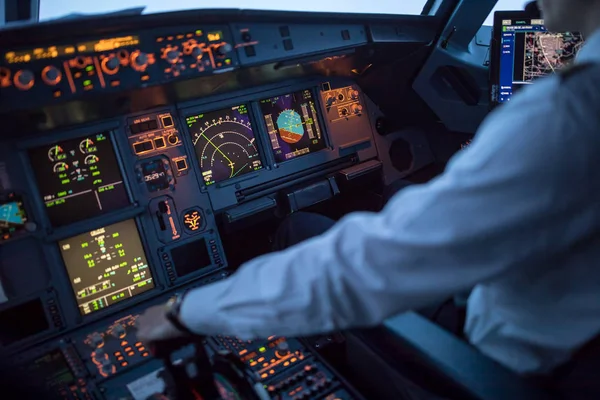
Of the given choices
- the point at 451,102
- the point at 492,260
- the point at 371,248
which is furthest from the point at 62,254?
the point at 451,102

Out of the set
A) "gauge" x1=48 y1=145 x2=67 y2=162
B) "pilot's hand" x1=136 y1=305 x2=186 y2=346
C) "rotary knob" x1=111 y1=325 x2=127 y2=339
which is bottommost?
"rotary knob" x1=111 y1=325 x2=127 y2=339

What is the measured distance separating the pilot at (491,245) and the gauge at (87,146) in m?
1.38

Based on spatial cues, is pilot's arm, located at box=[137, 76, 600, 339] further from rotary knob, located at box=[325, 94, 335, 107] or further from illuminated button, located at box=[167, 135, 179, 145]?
rotary knob, located at box=[325, 94, 335, 107]


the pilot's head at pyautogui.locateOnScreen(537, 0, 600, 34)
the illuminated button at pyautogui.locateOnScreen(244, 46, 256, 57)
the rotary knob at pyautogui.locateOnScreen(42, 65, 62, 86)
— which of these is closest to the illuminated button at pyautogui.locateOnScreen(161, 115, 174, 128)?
the illuminated button at pyautogui.locateOnScreen(244, 46, 256, 57)

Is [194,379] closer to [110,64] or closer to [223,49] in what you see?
[110,64]

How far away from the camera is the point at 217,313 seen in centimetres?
98

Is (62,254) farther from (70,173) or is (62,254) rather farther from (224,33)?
(224,33)

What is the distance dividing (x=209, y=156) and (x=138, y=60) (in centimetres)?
65

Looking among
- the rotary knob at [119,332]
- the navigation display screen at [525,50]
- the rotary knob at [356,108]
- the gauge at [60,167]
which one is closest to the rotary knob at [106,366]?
the rotary knob at [119,332]

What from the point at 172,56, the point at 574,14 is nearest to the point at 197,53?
the point at 172,56

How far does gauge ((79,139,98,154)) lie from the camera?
2.12m

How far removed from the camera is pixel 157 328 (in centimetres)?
109

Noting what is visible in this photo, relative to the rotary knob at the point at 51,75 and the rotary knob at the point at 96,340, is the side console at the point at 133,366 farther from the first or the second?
the rotary knob at the point at 51,75

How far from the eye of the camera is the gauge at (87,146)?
2.12 metres
